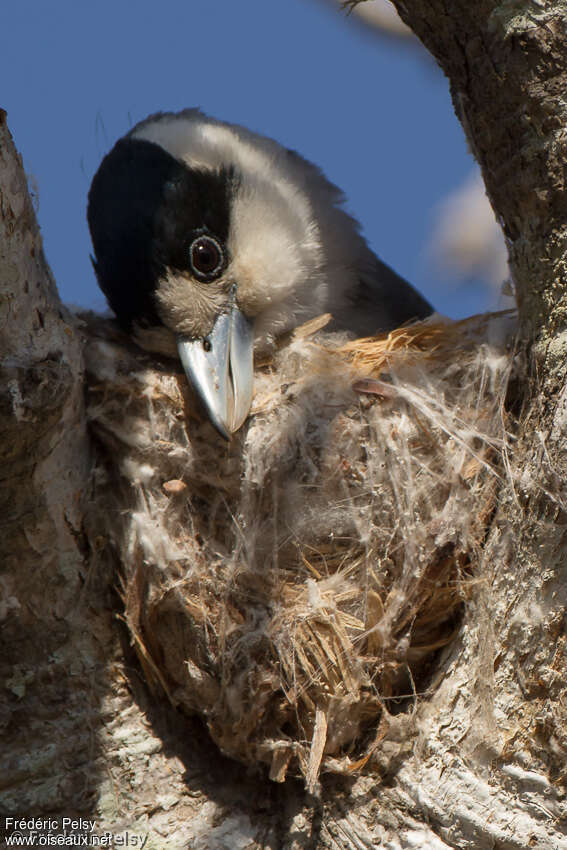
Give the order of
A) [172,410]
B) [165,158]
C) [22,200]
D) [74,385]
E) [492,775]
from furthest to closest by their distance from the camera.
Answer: [165,158]
[172,410]
[74,385]
[22,200]
[492,775]

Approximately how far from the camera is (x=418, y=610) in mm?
2141

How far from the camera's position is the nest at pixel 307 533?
211 cm

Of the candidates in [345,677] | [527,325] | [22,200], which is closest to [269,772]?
[345,677]

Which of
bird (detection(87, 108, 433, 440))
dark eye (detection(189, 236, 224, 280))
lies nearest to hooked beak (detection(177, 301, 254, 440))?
bird (detection(87, 108, 433, 440))

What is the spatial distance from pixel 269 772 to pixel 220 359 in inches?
41.3

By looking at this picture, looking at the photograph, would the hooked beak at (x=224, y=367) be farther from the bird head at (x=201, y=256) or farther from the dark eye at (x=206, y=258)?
the dark eye at (x=206, y=258)

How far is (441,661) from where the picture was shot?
6.84 feet

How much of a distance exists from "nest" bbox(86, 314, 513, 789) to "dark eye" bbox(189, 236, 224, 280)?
43 cm

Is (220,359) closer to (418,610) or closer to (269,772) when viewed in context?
(418,610)

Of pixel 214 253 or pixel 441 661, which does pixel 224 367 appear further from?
pixel 441 661

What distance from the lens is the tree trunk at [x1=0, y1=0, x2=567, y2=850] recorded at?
179 cm

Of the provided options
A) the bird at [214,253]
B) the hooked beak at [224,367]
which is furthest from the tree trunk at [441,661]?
the bird at [214,253]

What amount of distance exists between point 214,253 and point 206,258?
1.6 inches

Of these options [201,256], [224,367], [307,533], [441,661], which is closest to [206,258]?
[201,256]
